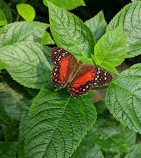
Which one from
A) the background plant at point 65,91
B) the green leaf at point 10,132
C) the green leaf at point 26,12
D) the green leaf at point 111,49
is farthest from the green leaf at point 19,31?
the green leaf at point 10,132

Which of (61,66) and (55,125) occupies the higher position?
(61,66)

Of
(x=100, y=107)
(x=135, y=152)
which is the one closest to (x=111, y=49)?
(x=100, y=107)

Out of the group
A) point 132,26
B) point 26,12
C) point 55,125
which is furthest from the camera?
point 26,12

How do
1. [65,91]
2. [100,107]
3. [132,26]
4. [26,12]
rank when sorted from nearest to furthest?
1. [65,91]
2. [132,26]
3. [26,12]
4. [100,107]

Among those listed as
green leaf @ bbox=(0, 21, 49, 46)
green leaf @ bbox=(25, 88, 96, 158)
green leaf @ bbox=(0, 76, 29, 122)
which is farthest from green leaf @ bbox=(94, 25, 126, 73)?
green leaf @ bbox=(0, 76, 29, 122)

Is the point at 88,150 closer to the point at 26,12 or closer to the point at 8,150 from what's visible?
the point at 8,150

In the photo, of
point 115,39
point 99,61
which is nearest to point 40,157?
point 99,61
